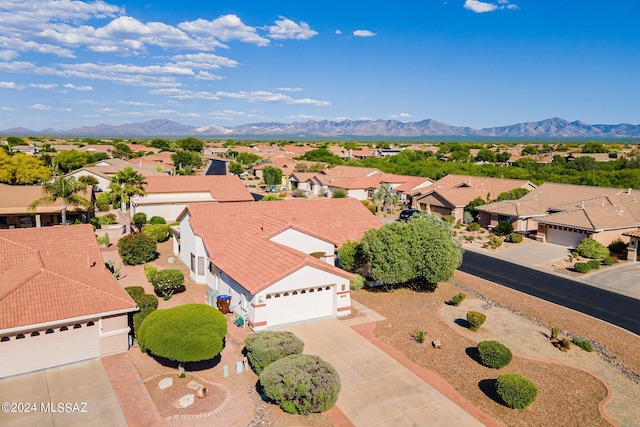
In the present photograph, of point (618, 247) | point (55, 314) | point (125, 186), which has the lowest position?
point (618, 247)

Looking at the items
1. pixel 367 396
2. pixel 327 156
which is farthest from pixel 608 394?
pixel 327 156

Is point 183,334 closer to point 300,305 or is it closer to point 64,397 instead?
point 64,397

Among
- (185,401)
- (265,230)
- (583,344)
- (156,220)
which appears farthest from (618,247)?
(156,220)

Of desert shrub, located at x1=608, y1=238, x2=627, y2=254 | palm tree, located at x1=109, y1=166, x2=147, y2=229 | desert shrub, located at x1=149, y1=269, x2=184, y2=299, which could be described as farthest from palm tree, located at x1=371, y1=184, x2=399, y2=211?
desert shrub, located at x1=149, y1=269, x2=184, y2=299

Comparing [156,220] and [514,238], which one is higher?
[514,238]

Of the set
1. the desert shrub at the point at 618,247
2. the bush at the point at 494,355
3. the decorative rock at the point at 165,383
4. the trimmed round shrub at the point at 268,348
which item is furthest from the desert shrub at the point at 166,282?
the desert shrub at the point at 618,247

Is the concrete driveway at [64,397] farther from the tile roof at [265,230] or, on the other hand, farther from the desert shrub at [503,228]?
the desert shrub at [503,228]

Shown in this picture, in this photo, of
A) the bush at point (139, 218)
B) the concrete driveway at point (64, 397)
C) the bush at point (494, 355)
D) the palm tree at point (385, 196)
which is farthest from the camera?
the palm tree at point (385, 196)
